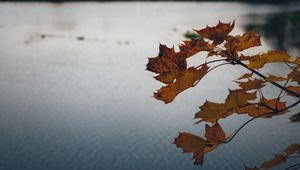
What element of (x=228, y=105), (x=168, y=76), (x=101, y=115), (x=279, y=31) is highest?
(x=168, y=76)

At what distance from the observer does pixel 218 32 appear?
1873mm

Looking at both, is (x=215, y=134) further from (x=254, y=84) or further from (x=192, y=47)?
(x=192, y=47)

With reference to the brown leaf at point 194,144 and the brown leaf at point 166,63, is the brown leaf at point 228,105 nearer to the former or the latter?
the brown leaf at point 194,144

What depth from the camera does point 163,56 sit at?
1868 millimetres

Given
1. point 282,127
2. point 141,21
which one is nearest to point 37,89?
point 282,127

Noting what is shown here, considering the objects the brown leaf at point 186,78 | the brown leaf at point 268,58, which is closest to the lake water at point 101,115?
the brown leaf at point 268,58

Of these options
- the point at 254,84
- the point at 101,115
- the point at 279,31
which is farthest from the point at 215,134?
the point at 279,31

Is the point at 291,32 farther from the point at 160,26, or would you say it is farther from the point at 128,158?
the point at 128,158

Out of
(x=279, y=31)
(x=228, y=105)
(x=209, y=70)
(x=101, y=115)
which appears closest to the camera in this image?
(x=209, y=70)

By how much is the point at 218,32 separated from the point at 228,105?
15.9 inches

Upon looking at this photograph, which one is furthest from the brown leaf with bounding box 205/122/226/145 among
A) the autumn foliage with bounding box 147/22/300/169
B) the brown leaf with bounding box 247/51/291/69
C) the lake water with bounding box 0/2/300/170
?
the lake water with bounding box 0/2/300/170

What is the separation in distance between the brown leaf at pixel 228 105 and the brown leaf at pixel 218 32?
0.97 feet

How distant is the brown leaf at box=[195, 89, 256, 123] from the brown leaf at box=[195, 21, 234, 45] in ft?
0.97

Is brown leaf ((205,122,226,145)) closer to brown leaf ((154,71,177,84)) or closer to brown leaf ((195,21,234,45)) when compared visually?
brown leaf ((154,71,177,84))
